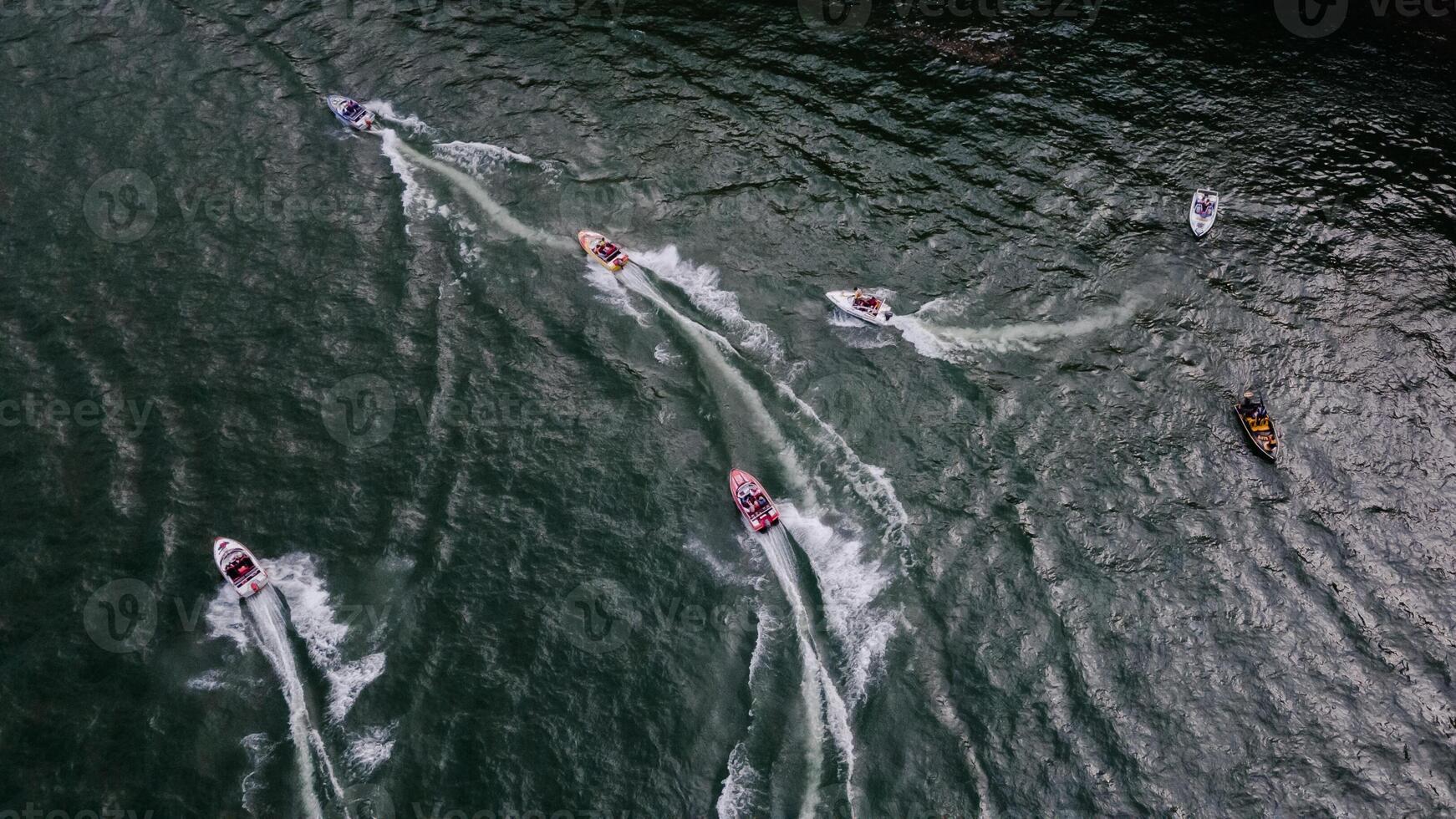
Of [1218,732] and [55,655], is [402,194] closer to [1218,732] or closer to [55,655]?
[55,655]

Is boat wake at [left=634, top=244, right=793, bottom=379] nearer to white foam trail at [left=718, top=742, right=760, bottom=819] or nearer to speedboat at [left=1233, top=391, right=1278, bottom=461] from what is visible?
white foam trail at [left=718, top=742, right=760, bottom=819]

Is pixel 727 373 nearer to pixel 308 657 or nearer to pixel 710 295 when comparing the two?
pixel 710 295

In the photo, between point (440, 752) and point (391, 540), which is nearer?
point (440, 752)

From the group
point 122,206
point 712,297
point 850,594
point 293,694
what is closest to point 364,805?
point 293,694

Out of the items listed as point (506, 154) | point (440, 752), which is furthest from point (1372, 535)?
point (506, 154)

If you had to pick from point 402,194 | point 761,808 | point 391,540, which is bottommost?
point 761,808

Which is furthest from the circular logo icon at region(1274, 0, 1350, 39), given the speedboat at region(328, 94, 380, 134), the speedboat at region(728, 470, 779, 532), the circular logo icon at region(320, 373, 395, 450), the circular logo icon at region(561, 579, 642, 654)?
the circular logo icon at region(320, 373, 395, 450)
